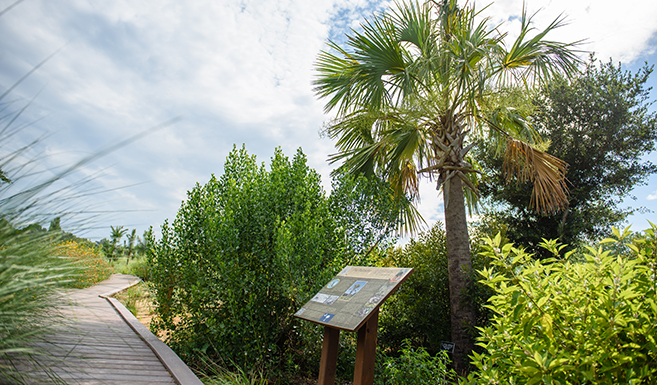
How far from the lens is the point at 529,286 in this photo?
1.95 metres


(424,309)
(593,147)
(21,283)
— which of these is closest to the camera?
(21,283)

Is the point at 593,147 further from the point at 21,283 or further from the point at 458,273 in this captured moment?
the point at 21,283

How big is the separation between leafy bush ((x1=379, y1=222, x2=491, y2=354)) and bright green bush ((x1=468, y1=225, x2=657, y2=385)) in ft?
12.0

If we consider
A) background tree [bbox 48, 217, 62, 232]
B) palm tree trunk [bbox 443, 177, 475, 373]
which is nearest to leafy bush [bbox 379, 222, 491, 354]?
palm tree trunk [bbox 443, 177, 475, 373]

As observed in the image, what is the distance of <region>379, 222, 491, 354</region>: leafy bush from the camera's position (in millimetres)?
5961

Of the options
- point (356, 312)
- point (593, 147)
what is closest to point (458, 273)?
point (356, 312)

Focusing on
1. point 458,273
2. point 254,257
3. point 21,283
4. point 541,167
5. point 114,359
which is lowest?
point 114,359

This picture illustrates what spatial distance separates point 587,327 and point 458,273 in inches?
154

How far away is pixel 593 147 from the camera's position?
37.8 feet

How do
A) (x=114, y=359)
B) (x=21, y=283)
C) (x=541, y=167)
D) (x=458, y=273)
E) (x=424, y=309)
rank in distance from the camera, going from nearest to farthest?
(x=21, y=283) < (x=114, y=359) < (x=458, y=273) < (x=424, y=309) < (x=541, y=167)

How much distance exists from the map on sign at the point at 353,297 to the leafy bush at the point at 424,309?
102 inches

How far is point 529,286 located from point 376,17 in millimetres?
5239

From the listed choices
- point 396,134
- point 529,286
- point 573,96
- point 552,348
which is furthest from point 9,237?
point 573,96

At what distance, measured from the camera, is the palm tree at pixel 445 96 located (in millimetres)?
5582
